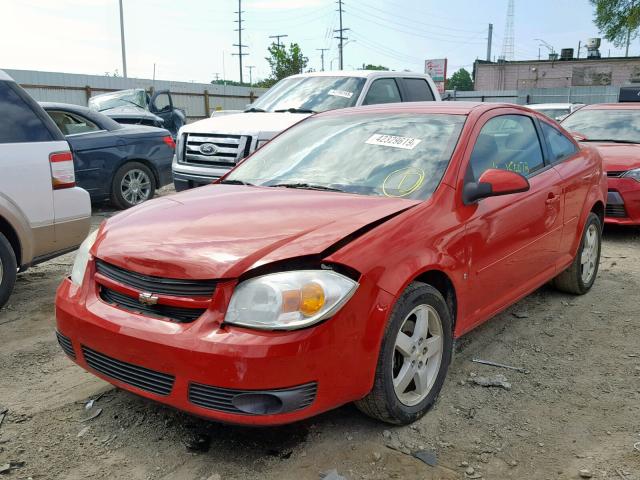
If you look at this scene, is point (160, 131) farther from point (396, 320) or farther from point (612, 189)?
point (396, 320)

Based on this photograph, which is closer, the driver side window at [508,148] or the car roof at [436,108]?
the driver side window at [508,148]

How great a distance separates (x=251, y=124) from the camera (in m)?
7.50

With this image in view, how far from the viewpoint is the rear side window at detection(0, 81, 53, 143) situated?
4527 millimetres

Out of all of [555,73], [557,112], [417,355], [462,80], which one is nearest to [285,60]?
[555,73]

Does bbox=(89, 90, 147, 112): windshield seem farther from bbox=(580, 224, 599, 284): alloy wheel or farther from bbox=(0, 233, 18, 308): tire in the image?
bbox=(580, 224, 599, 284): alloy wheel

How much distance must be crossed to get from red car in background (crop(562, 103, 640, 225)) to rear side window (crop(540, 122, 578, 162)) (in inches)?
99.4

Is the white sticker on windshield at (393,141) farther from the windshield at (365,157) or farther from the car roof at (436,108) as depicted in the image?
the car roof at (436,108)

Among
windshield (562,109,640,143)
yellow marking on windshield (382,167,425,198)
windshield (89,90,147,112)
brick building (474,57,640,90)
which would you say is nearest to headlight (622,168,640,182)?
windshield (562,109,640,143)

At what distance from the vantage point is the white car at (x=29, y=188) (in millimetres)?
4492

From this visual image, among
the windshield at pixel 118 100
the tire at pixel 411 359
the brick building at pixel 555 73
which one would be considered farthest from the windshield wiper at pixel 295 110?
the brick building at pixel 555 73

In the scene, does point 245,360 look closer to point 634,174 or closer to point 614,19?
point 634,174

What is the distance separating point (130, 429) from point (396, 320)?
4.57 ft

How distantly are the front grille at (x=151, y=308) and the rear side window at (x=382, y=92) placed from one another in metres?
5.49

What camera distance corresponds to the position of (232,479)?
255 cm
